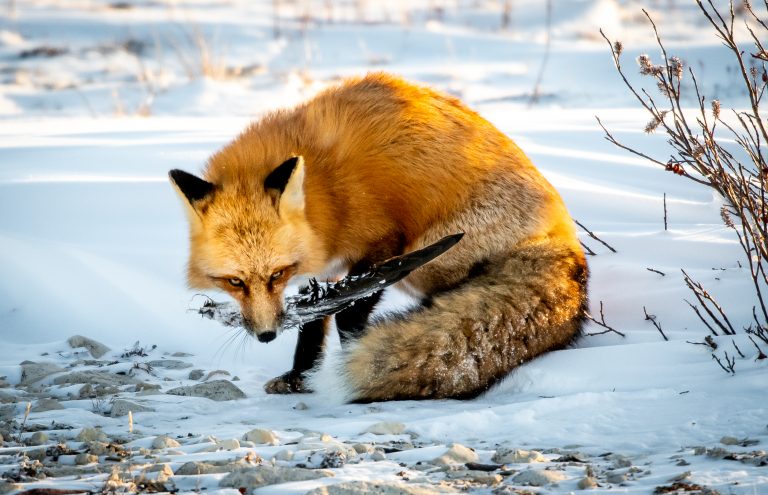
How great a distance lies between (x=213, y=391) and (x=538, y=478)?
1.85 metres

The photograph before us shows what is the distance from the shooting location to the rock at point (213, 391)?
3.54 meters

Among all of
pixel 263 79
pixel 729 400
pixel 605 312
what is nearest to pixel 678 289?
pixel 605 312

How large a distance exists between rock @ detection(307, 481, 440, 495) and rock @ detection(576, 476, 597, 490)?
38cm

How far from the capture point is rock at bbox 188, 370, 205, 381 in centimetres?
387

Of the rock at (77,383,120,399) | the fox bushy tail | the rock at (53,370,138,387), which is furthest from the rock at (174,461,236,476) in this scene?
the rock at (53,370,138,387)

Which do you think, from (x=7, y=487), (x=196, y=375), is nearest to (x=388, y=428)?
(x=7, y=487)

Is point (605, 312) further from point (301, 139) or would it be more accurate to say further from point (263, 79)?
point (263, 79)

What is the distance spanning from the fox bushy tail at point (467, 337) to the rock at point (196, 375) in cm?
74

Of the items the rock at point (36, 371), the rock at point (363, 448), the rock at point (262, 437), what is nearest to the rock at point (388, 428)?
the rock at point (363, 448)

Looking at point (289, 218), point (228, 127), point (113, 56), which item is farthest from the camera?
point (113, 56)

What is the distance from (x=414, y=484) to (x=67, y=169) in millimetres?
4334

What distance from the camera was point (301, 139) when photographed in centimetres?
397

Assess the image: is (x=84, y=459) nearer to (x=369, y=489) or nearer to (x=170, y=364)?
(x=369, y=489)

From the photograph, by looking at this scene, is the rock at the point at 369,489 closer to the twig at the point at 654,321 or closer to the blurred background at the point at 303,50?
the twig at the point at 654,321
